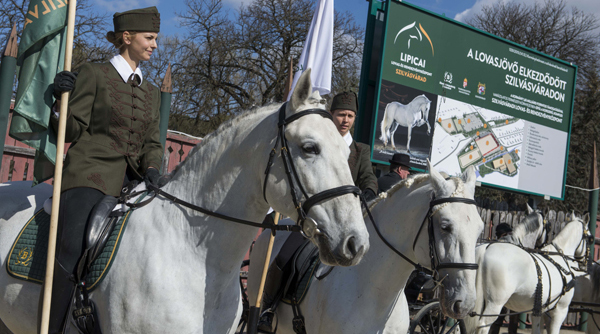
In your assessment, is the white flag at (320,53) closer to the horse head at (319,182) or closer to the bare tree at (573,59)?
the horse head at (319,182)

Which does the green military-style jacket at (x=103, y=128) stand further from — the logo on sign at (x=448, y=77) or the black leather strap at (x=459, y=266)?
the logo on sign at (x=448, y=77)

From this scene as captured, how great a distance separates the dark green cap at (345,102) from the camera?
15.5 ft

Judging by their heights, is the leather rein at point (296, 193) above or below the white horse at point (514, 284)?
above

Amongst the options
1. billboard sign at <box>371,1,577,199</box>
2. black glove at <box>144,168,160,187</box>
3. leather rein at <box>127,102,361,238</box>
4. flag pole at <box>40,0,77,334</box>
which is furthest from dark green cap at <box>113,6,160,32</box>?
billboard sign at <box>371,1,577,199</box>

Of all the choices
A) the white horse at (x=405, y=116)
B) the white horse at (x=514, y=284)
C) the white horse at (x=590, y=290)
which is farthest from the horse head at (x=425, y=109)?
the white horse at (x=590, y=290)

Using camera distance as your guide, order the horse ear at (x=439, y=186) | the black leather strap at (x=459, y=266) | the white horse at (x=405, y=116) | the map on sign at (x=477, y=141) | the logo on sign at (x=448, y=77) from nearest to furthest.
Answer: the black leather strap at (x=459, y=266), the horse ear at (x=439, y=186), the white horse at (x=405, y=116), the map on sign at (x=477, y=141), the logo on sign at (x=448, y=77)

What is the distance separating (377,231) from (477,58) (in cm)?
822

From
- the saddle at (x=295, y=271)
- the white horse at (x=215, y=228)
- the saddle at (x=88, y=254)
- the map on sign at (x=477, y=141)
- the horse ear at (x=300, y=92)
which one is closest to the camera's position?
the white horse at (x=215, y=228)

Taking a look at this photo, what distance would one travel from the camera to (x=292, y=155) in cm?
238

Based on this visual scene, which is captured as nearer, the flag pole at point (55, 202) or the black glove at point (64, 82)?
the flag pole at point (55, 202)

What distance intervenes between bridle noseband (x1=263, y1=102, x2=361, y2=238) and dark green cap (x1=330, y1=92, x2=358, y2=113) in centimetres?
224

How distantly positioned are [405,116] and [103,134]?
734cm

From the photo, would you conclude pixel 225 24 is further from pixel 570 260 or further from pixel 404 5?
pixel 570 260

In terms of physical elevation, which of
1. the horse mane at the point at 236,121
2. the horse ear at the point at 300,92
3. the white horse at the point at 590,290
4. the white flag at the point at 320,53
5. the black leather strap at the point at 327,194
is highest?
the white flag at the point at 320,53
